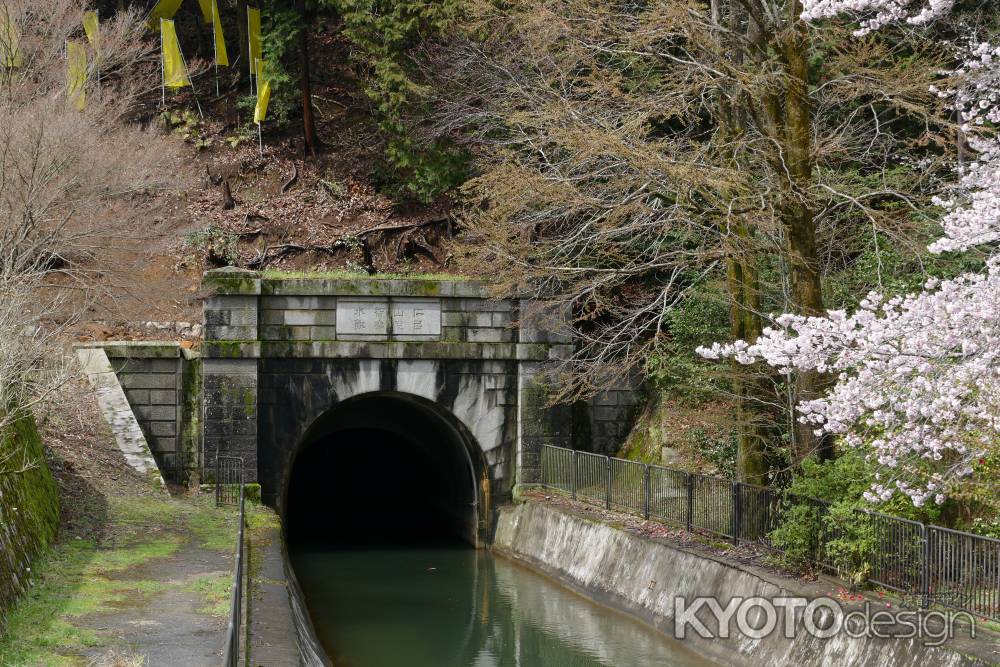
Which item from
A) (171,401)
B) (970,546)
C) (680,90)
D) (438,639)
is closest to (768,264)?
(680,90)

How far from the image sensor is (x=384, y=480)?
34.5 meters

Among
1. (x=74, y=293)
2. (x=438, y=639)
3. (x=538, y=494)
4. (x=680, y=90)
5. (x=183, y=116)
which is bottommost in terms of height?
(x=438, y=639)

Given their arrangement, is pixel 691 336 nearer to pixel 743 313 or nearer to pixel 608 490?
pixel 608 490

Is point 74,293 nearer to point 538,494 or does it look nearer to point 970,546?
point 538,494

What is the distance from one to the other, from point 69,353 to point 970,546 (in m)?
14.9

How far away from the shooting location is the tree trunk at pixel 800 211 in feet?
45.6

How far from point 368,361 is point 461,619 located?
6.10 metres

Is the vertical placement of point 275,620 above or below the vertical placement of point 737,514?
below

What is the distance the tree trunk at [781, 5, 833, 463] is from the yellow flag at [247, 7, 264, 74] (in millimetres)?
24360

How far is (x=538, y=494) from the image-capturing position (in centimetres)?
2208

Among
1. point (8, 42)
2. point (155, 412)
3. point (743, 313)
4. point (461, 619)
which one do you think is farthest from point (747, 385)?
point (8, 42)

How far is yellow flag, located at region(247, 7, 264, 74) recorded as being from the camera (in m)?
35.4

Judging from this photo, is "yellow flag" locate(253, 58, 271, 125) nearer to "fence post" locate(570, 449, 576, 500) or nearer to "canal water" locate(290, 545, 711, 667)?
"canal water" locate(290, 545, 711, 667)
